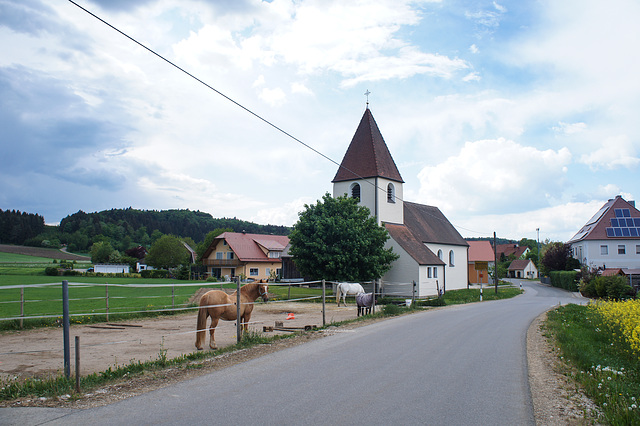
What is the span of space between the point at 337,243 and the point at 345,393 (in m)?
23.3

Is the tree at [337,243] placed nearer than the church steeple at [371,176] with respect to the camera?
Yes

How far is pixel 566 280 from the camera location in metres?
50.0

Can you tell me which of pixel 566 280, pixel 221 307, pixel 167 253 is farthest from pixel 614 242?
pixel 167 253

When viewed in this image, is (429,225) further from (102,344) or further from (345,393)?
(102,344)

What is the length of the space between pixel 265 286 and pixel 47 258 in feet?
286

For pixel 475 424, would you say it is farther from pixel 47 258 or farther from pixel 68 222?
pixel 68 222

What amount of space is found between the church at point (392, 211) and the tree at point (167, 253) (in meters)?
44.3

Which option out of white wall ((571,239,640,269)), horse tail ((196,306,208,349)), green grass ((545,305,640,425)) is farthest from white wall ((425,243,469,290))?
horse tail ((196,306,208,349))

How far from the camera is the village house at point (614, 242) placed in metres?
54.5

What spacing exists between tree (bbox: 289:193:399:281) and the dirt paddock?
37.0 feet

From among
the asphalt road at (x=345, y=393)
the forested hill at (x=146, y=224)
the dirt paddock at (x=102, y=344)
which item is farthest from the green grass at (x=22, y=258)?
the asphalt road at (x=345, y=393)

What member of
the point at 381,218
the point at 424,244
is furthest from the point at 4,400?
the point at 424,244

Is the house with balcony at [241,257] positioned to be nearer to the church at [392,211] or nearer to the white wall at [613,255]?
the church at [392,211]

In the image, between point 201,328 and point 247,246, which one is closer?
point 201,328
